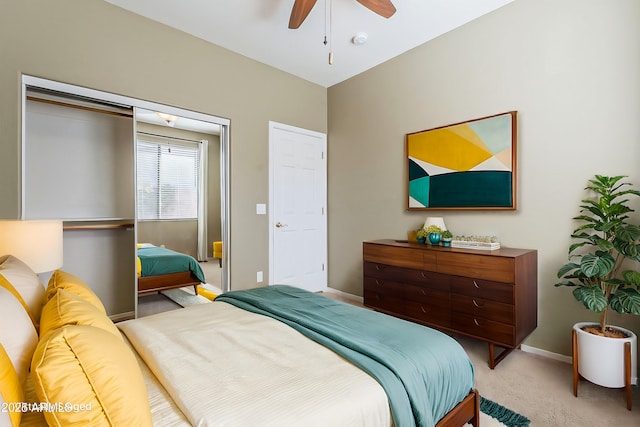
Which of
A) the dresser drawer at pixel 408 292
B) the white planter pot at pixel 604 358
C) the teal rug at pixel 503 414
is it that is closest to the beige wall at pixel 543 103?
the white planter pot at pixel 604 358

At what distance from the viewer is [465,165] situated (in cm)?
298

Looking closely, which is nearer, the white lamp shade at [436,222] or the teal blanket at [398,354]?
the teal blanket at [398,354]

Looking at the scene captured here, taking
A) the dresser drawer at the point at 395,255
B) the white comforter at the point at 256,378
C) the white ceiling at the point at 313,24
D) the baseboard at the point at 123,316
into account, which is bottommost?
the baseboard at the point at 123,316

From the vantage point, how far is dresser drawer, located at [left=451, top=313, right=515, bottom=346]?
222 centimetres

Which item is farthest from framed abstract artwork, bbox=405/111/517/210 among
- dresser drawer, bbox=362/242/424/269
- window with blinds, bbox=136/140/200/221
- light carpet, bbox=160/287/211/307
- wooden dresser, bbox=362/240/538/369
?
light carpet, bbox=160/287/211/307

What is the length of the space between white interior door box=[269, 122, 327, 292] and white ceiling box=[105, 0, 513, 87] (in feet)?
3.11

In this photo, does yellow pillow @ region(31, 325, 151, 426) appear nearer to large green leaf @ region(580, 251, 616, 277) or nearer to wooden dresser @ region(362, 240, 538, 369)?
wooden dresser @ region(362, 240, 538, 369)

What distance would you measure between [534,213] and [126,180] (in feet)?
12.5

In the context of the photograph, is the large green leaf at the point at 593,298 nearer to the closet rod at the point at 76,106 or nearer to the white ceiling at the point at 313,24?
the white ceiling at the point at 313,24

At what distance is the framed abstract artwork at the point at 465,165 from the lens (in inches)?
107

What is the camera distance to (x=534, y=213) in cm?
258

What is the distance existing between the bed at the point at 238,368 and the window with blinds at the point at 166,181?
2.10m

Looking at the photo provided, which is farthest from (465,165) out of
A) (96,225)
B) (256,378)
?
(96,225)

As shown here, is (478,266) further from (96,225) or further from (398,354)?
(96,225)
